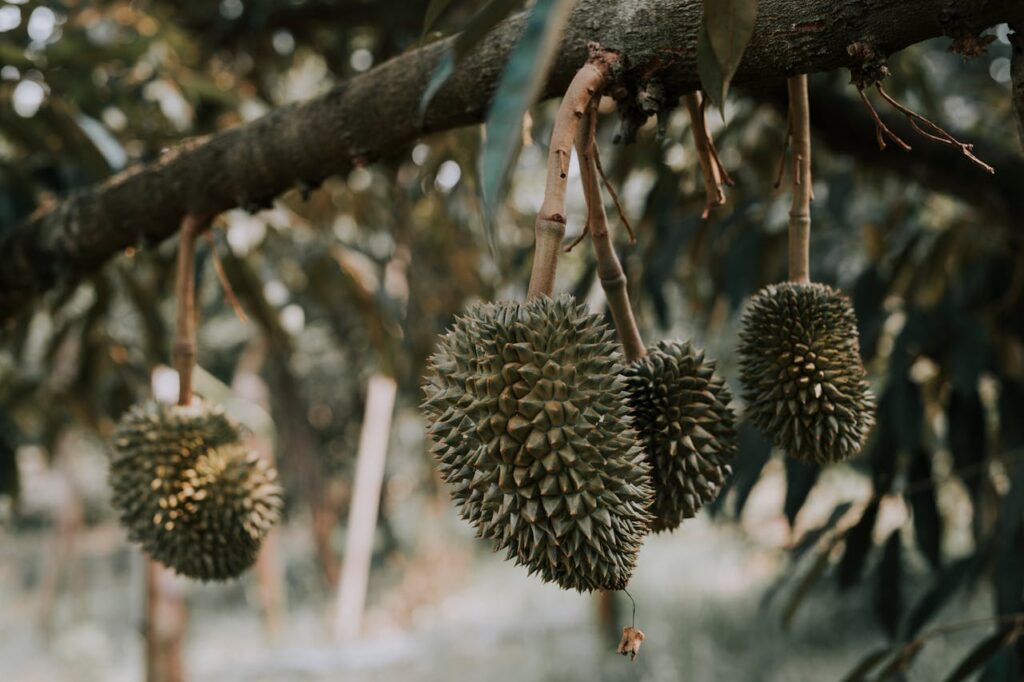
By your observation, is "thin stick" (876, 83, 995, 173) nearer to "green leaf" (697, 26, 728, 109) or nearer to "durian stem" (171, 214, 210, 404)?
"green leaf" (697, 26, 728, 109)

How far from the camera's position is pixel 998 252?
1.93m

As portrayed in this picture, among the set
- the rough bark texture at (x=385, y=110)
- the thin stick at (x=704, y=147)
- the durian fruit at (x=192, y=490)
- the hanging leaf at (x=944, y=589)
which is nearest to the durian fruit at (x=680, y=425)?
the thin stick at (x=704, y=147)

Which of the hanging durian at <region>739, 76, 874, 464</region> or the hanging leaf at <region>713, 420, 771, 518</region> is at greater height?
the hanging durian at <region>739, 76, 874, 464</region>

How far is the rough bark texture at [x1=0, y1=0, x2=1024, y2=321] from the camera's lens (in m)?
0.64

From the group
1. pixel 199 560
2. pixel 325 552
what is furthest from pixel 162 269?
pixel 325 552

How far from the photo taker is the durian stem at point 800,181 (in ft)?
2.58

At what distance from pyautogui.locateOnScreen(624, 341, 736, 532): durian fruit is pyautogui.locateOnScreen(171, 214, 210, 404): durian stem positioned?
0.53 metres

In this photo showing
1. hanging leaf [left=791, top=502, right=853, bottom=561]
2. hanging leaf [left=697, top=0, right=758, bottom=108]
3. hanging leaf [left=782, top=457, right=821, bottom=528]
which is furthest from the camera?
hanging leaf [left=791, top=502, right=853, bottom=561]

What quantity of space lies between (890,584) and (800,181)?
3.92 feet

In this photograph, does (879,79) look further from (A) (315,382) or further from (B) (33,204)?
(A) (315,382)

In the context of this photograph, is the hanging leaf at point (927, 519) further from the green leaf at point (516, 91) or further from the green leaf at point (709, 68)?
the green leaf at point (516, 91)

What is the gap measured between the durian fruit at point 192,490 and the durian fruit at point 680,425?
1.51 ft

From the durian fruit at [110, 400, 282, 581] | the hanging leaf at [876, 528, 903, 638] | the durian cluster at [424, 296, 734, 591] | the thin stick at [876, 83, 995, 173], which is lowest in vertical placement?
the durian fruit at [110, 400, 282, 581]

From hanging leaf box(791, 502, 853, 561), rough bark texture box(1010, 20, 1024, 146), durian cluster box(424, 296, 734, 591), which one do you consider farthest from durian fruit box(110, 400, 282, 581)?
hanging leaf box(791, 502, 853, 561)
